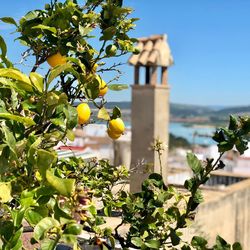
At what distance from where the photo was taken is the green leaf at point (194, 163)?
32.3 inches

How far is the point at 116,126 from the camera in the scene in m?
0.87

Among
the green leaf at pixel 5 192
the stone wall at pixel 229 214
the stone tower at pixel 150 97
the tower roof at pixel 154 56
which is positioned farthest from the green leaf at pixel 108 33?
the tower roof at pixel 154 56

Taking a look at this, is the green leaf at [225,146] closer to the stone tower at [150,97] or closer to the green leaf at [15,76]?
the green leaf at [15,76]

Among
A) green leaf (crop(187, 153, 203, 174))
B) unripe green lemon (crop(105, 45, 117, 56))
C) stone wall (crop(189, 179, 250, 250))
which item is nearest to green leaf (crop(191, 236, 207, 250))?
green leaf (crop(187, 153, 203, 174))

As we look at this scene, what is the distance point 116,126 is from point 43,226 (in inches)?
15.6

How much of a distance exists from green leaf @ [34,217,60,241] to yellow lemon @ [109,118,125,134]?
0.38m

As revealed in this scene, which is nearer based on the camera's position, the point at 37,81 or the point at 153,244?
the point at 37,81

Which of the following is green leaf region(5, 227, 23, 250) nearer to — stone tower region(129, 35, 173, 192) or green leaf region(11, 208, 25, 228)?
green leaf region(11, 208, 25, 228)

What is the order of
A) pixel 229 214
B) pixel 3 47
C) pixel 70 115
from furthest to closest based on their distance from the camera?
pixel 229 214, pixel 3 47, pixel 70 115

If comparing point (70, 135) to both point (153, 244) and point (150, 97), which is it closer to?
point (153, 244)

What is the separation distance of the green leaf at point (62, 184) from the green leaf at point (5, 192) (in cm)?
9

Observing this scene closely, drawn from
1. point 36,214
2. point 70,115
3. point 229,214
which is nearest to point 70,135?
point 70,115

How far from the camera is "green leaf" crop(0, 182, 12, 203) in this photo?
556 millimetres

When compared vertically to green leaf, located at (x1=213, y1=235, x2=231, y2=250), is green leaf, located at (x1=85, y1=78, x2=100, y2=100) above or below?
above
